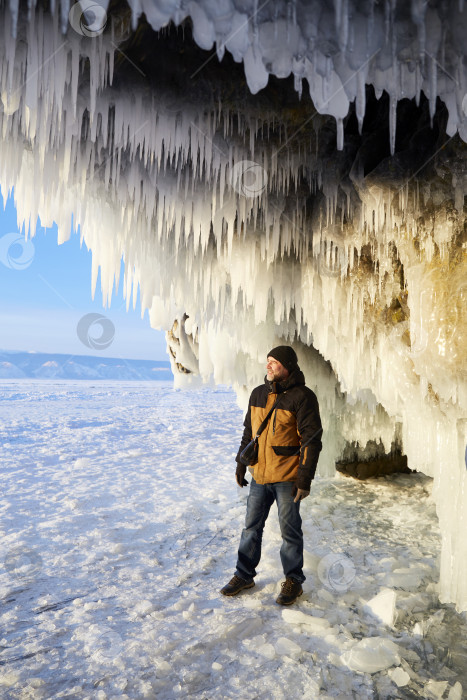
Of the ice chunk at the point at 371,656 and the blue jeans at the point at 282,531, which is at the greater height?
the blue jeans at the point at 282,531

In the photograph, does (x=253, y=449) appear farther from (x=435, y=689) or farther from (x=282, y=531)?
(x=435, y=689)

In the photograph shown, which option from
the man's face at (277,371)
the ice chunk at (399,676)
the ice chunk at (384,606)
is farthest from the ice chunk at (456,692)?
the man's face at (277,371)

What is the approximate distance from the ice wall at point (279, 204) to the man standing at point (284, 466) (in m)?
1.15

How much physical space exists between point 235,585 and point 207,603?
0.23 metres

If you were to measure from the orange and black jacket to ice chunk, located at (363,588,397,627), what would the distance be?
91cm

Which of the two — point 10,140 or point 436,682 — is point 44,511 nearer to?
point 10,140

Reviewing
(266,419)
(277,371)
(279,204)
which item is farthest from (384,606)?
(279,204)

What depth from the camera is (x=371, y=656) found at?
2324 millimetres

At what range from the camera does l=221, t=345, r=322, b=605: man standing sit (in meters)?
2.96

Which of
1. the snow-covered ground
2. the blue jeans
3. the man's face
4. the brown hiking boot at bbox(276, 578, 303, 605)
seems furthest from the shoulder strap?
the snow-covered ground

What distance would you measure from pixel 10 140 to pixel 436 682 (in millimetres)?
4383

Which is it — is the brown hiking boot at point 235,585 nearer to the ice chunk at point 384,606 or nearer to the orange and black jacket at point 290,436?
the orange and black jacket at point 290,436

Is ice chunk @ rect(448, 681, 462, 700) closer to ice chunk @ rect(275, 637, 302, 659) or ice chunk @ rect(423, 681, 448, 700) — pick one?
ice chunk @ rect(423, 681, 448, 700)

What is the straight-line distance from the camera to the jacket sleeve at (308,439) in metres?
2.92
